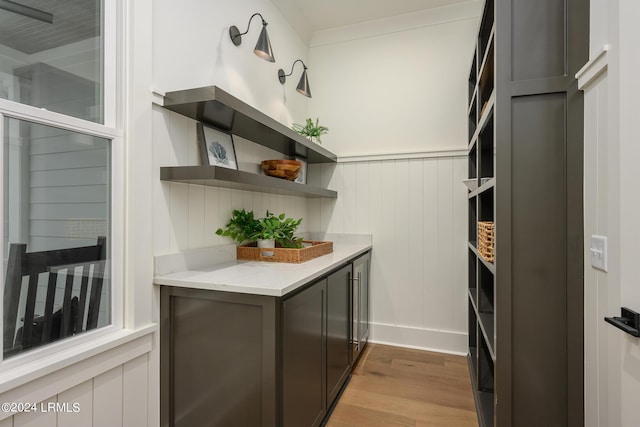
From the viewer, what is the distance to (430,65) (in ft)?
9.20

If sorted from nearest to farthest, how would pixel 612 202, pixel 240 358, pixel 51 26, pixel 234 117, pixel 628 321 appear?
pixel 628 321 → pixel 612 202 → pixel 51 26 → pixel 240 358 → pixel 234 117

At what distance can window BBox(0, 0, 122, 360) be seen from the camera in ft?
3.30

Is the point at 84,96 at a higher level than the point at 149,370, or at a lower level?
higher

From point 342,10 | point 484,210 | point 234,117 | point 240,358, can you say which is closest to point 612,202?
point 484,210

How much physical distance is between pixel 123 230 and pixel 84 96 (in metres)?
0.55

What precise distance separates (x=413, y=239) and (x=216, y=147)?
185 cm

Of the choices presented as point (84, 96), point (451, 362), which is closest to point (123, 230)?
point (84, 96)

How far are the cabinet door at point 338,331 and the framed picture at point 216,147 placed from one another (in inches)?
36.9

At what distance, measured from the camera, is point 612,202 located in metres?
0.97

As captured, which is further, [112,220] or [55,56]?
[112,220]

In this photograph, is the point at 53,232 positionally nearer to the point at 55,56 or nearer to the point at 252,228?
the point at 55,56

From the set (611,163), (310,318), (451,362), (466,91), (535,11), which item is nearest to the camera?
(611,163)

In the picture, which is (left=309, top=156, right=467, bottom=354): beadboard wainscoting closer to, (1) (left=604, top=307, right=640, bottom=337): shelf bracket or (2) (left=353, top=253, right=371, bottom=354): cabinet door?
(2) (left=353, top=253, right=371, bottom=354): cabinet door

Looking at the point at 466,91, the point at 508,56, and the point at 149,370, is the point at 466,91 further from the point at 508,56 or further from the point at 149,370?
the point at 149,370
